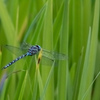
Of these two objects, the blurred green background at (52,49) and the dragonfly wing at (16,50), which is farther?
the dragonfly wing at (16,50)

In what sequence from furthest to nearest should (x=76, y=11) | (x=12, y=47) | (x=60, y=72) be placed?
(x=76, y=11) → (x=12, y=47) → (x=60, y=72)

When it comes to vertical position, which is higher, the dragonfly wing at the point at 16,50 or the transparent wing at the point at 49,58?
the dragonfly wing at the point at 16,50

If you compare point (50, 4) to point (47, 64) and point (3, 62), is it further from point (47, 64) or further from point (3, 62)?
point (3, 62)

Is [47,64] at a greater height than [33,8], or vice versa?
[33,8]

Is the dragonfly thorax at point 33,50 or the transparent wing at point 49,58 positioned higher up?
the dragonfly thorax at point 33,50

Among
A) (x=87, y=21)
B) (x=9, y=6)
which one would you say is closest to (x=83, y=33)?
(x=87, y=21)

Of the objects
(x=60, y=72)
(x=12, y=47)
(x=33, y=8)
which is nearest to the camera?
(x=60, y=72)

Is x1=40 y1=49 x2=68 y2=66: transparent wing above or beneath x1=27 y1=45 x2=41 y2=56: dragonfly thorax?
beneath

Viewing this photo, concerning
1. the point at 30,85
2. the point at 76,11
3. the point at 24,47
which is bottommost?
the point at 30,85
